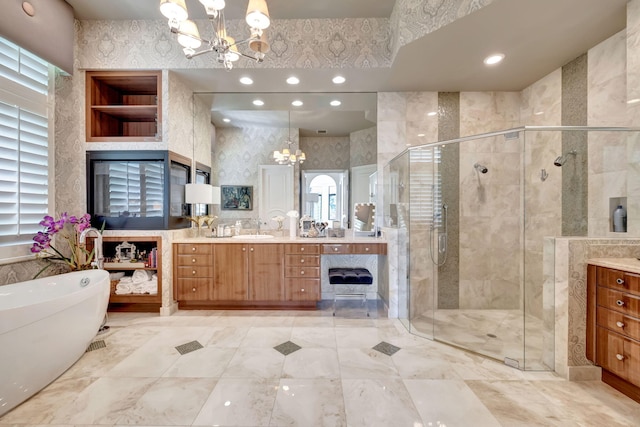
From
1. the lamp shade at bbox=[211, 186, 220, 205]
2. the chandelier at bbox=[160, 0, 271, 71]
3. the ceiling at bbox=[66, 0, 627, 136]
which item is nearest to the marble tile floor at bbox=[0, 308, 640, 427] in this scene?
the lamp shade at bbox=[211, 186, 220, 205]

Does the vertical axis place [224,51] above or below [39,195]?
above

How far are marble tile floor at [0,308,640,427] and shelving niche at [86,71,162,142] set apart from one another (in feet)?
7.58

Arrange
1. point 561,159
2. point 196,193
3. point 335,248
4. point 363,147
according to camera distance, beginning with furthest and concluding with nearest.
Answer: point 363,147, point 196,193, point 335,248, point 561,159

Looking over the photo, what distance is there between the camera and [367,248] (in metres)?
3.09

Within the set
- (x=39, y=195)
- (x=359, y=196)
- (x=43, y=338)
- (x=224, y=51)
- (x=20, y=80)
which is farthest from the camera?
(x=359, y=196)

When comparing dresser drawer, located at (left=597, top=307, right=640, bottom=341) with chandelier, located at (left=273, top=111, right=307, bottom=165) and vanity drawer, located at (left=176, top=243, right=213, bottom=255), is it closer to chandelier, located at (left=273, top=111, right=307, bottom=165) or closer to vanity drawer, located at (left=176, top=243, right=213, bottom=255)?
chandelier, located at (left=273, top=111, right=307, bottom=165)

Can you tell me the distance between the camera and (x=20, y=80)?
2426mm

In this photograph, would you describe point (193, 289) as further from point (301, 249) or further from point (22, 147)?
point (22, 147)

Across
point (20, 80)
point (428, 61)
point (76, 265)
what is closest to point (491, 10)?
point (428, 61)

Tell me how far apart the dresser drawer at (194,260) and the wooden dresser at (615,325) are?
11.5 feet

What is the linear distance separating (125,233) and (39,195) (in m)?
0.81

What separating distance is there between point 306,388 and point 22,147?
3.33 m

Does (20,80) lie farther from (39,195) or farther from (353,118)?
(353,118)

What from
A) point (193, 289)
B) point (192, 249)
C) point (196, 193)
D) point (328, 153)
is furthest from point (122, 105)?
point (328, 153)
